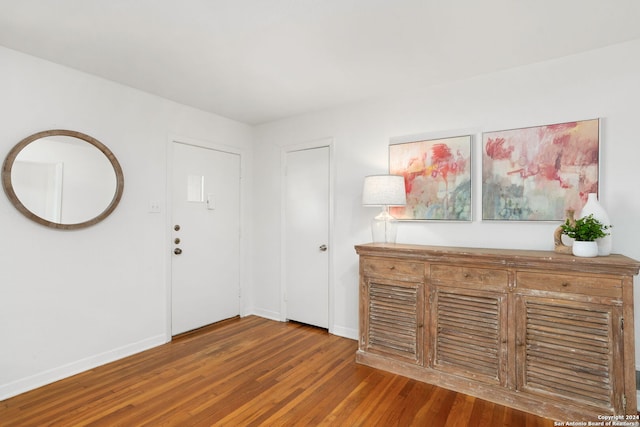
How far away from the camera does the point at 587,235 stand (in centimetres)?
201

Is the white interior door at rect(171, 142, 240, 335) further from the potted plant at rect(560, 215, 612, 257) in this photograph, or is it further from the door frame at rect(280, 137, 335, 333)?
the potted plant at rect(560, 215, 612, 257)

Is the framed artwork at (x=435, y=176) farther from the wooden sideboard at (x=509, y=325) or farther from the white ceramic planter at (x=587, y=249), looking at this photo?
the white ceramic planter at (x=587, y=249)

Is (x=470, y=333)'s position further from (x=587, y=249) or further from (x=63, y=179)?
(x=63, y=179)

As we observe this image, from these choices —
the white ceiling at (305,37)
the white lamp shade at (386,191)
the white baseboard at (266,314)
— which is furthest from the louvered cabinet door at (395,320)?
the white ceiling at (305,37)

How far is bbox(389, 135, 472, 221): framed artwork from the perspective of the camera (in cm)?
271

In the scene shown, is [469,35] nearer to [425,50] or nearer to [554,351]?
[425,50]

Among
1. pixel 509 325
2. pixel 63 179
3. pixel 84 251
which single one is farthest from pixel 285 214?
pixel 509 325

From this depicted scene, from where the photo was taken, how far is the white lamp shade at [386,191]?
9.01 feet

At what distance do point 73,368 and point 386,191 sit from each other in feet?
9.49

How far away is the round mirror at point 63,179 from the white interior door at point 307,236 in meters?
1.75

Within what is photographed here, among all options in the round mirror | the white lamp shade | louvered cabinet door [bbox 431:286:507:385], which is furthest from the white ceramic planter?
the round mirror

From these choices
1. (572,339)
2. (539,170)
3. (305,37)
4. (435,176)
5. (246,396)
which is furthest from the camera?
(435,176)

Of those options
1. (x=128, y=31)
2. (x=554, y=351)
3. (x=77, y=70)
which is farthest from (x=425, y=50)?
(x=77, y=70)

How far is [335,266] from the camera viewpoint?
3.42m
